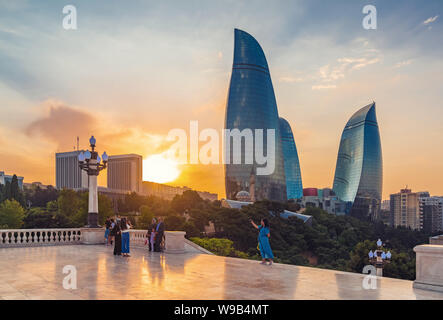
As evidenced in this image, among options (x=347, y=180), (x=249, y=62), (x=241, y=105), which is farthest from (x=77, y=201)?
(x=347, y=180)

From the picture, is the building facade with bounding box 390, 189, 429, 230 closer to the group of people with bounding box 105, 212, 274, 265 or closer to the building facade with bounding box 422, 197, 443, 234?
the building facade with bounding box 422, 197, 443, 234

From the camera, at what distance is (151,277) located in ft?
38.3

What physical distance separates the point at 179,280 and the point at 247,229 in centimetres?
6014

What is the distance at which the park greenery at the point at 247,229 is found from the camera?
57.5 m

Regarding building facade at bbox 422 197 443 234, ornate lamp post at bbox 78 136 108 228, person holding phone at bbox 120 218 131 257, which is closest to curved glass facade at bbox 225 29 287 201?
building facade at bbox 422 197 443 234

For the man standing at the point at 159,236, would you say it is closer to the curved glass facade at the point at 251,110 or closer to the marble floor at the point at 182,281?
the marble floor at the point at 182,281

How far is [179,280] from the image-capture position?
36.7ft

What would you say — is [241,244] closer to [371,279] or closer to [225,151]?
[371,279]

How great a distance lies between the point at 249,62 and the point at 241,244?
74536 mm

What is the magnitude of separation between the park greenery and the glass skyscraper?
60.8 m

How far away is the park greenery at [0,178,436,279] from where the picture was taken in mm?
57500

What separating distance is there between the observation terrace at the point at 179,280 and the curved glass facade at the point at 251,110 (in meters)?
108

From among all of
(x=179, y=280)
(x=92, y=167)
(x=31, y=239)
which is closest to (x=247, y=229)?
(x=92, y=167)

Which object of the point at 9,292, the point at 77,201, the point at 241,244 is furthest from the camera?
the point at 77,201
